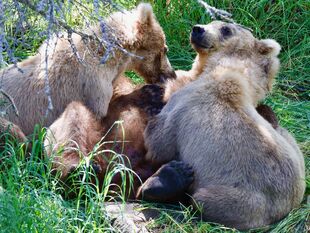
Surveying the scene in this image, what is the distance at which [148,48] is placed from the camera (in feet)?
23.1

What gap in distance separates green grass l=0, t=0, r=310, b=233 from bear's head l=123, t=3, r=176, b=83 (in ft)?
2.51

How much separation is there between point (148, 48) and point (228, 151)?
1.65 metres

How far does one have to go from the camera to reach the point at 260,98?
6574 millimetres

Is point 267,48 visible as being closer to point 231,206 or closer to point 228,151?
point 228,151

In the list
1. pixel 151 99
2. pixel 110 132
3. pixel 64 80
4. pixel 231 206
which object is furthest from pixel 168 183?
pixel 64 80

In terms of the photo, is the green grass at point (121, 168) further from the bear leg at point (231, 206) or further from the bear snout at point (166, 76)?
the bear snout at point (166, 76)

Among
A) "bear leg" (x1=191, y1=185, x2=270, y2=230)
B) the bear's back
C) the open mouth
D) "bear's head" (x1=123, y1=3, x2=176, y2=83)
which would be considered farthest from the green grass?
the open mouth

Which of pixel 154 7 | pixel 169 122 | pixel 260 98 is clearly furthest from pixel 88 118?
pixel 154 7

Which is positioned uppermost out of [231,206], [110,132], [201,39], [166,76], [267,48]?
[201,39]

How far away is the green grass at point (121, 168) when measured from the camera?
508cm

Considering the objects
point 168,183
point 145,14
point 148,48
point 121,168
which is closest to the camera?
point 121,168

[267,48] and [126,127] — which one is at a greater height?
[267,48]

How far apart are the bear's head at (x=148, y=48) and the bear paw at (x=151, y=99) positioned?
231 millimetres

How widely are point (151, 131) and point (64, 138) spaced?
69cm
